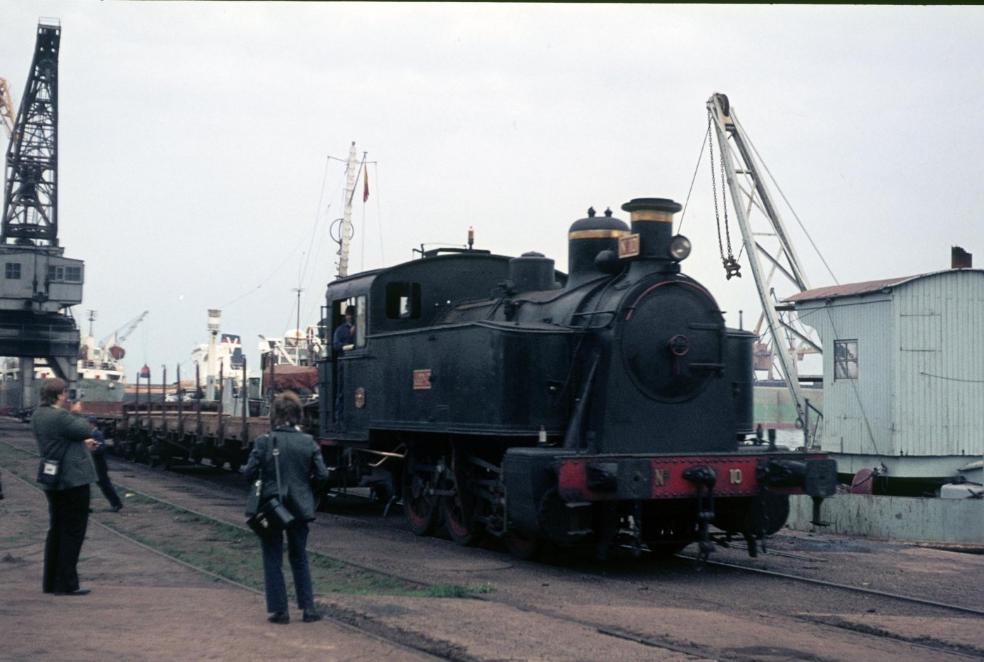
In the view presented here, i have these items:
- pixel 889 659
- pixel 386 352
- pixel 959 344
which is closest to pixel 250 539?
pixel 386 352

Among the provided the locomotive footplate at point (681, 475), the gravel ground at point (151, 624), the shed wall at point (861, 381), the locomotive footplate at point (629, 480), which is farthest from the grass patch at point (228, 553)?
the shed wall at point (861, 381)

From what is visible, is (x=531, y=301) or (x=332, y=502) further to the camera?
(x=332, y=502)

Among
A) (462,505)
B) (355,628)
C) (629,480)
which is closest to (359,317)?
(462,505)

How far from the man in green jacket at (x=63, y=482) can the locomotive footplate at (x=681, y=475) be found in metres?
3.75

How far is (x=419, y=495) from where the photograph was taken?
12781 mm

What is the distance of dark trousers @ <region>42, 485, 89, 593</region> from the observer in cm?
806

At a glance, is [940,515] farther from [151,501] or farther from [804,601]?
[151,501]

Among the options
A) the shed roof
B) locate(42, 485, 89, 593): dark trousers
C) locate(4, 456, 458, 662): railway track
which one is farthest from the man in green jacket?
the shed roof

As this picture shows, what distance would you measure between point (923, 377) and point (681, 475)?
1412 centimetres

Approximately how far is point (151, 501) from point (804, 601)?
428 inches

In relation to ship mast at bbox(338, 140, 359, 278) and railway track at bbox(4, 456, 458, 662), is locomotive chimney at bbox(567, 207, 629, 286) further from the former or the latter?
ship mast at bbox(338, 140, 359, 278)

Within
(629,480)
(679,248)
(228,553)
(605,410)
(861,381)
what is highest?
(679,248)

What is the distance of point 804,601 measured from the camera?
8586 millimetres

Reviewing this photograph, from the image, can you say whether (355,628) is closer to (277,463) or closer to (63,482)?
(277,463)
